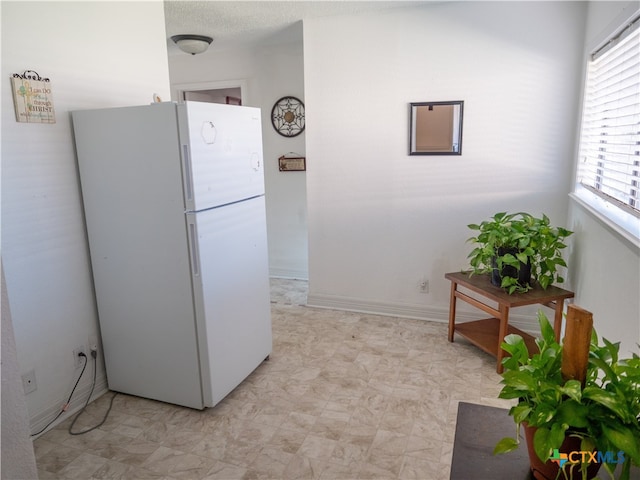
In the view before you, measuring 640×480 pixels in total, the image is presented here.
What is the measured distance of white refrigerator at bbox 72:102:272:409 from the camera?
2211mm

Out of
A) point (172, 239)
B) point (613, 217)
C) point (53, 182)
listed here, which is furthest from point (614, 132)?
point (53, 182)

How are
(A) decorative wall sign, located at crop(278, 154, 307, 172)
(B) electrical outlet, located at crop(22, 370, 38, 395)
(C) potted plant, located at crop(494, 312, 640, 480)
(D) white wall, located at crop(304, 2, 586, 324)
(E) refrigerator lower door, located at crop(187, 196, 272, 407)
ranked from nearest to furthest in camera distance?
(C) potted plant, located at crop(494, 312, 640, 480), (B) electrical outlet, located at crop(22, 370, 38, 395), (E) refrigerator lower door, located at crop(187, 196, 272, 407), (D) white wall, located at crop(304, 2, 586, 324), (A) decorative wall sign, located at crop(278, 154, 307, 172)

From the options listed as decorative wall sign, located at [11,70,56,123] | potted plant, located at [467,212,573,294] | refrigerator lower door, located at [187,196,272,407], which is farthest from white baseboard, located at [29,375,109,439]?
potted plant, located at [467,212,573,294]

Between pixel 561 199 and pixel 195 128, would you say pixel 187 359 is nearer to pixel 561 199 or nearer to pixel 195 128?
pixel 195 128

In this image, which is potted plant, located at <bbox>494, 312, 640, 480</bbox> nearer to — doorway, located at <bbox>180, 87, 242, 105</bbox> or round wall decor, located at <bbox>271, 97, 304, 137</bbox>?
round wall decor, located at <bbox>271, 97, 304, 137</bbox>

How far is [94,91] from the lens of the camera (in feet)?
8.16

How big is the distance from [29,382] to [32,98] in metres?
1.37

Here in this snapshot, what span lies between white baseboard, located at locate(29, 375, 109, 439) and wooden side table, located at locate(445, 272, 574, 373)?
2.28m

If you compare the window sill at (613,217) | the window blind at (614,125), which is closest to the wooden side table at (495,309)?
the window sill at (613,217)

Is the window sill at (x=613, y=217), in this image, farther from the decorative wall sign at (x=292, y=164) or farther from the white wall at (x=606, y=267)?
the decorative wall sign at (x=292, y=164)

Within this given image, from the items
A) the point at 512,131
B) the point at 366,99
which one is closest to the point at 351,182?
the point at 366,99

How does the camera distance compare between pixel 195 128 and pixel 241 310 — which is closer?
pixel 195 128

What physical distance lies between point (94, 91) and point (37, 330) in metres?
1.30

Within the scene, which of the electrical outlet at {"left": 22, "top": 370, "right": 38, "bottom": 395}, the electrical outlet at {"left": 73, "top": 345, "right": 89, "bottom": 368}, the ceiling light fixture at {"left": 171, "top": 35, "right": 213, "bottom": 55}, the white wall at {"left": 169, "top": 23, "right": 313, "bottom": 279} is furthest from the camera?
the white wall at {"left": 169, "top": 23, "right": 313, "bottom": 279}
